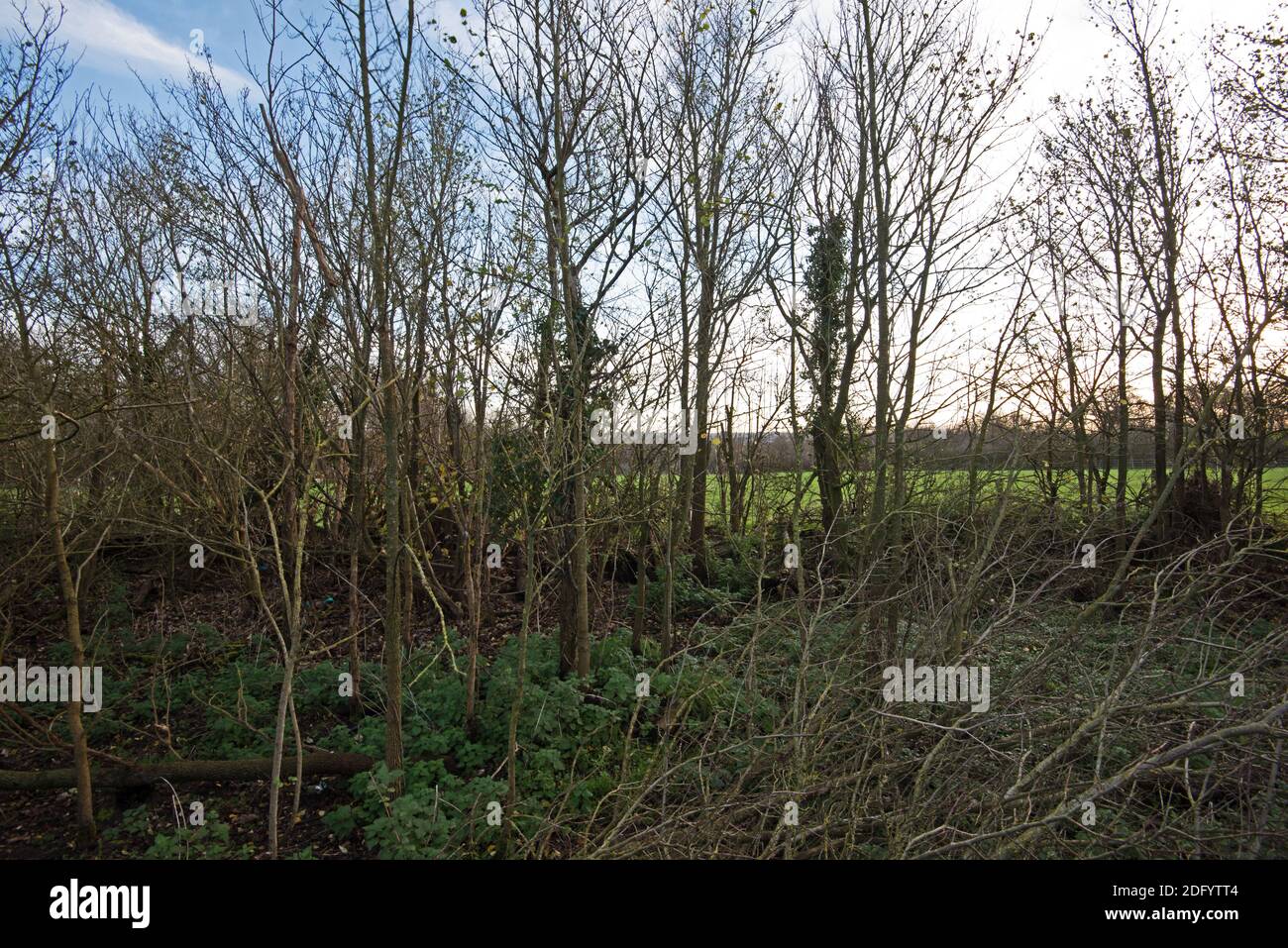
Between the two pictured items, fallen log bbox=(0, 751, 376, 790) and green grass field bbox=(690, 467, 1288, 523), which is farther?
green grass field bbox=(690, 467, 1288, 523)

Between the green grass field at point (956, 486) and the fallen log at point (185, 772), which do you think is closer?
the fallen log at point (185, 772)

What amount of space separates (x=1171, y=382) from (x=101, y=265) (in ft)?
48.5

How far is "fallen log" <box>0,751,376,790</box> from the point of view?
17.1ft

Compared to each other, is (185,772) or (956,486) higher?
(956,486)

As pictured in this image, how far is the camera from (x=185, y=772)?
5.28 meters

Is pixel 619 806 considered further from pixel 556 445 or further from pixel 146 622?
pixel 146 622

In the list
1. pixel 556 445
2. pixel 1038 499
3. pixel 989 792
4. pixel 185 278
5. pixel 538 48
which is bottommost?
pixel 989 792

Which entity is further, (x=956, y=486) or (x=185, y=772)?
(x=956, y=486)

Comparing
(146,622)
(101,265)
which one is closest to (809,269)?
(101,265)

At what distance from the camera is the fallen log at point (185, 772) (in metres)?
5.21

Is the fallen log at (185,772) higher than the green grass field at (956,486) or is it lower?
lower

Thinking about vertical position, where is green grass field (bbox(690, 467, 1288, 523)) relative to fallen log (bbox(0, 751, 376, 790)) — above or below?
above

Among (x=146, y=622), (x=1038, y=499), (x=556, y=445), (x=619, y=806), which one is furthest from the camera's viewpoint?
(x=146, y=622)

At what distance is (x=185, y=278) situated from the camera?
8.90 metres
